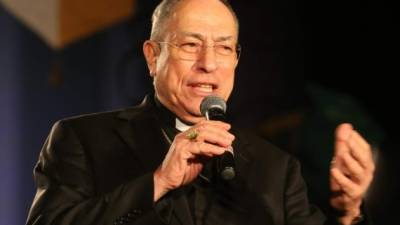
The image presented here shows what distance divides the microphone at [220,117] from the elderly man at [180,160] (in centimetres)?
3

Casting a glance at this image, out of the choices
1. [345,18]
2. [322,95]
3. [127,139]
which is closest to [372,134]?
[322,95]

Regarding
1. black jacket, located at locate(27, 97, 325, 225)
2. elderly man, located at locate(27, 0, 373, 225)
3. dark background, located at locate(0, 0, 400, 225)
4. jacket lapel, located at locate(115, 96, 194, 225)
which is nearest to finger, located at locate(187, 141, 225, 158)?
elderly man, located at locate(27, 0, 373, 225)

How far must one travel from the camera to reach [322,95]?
418 cm

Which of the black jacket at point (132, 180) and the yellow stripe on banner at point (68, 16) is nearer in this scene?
the black jacket at point (132, 180)

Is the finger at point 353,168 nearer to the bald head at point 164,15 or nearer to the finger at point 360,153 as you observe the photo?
the finger at point 360,153

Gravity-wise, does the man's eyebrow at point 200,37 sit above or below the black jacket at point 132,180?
above

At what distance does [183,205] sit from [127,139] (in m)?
0.27

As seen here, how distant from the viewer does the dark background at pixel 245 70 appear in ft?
11.4

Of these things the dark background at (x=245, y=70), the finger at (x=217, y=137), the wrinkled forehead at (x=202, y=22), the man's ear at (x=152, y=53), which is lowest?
the dark background at (x=245, y=70)

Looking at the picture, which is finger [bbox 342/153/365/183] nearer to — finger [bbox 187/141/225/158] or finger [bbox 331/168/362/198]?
finger [bbox 331/168/362/198]

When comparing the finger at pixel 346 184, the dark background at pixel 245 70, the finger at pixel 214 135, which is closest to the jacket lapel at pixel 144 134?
the finger at pixel 214 135

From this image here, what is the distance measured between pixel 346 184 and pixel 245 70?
2.18 meters

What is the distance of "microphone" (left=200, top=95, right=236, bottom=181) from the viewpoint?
1679mm

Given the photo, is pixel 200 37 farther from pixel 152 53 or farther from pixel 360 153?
pixel 360 153
